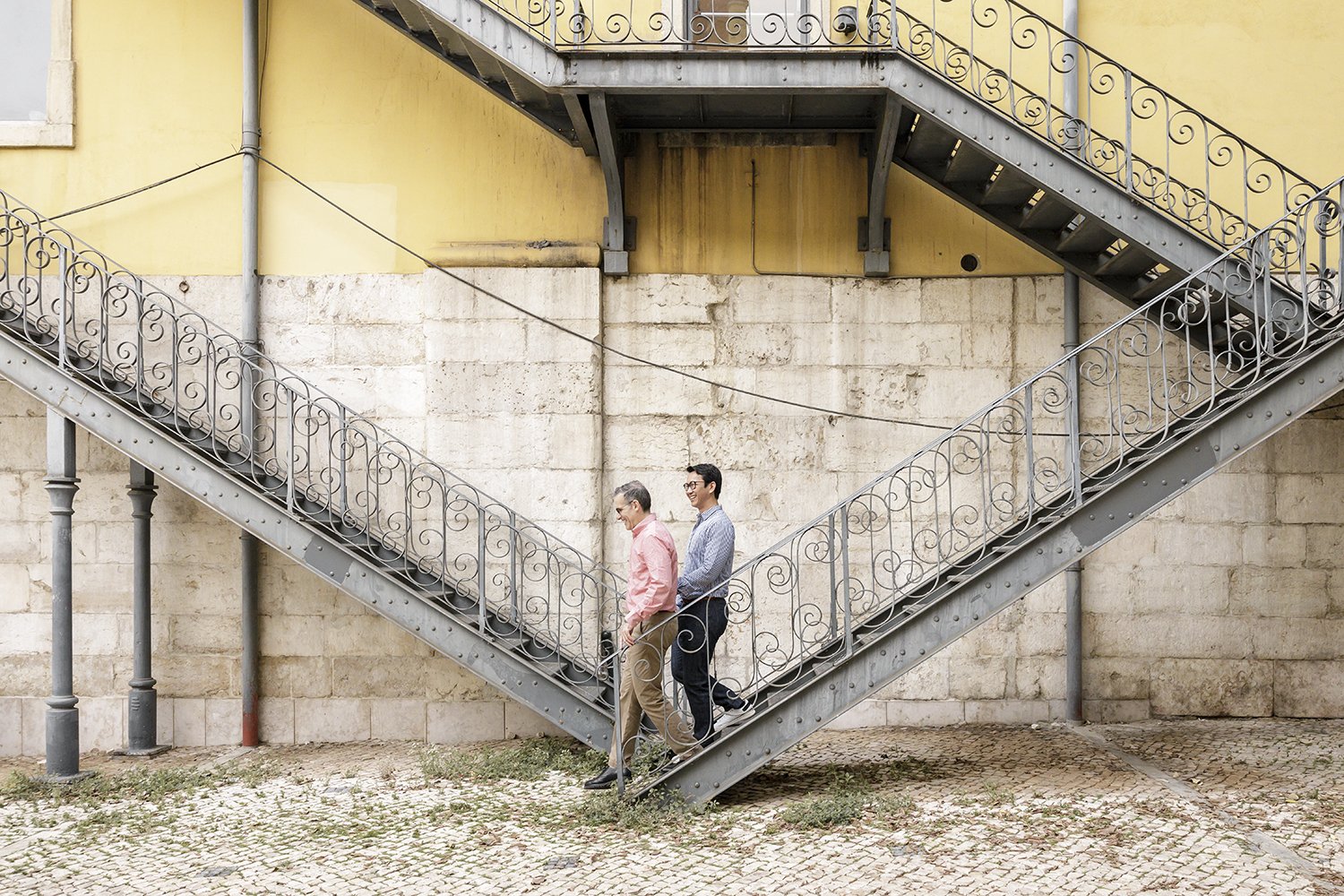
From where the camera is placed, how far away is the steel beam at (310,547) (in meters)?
7.16

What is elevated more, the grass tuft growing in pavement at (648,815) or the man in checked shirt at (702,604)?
the man in checked shirt at (702,604)

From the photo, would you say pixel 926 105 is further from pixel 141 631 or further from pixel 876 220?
pixel 141 631

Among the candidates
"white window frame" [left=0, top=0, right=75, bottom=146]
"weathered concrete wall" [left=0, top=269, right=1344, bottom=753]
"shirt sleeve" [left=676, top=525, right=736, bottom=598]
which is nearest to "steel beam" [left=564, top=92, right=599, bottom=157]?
"weathered concrete wall" [left=0, top=269, right=1344, bottom=753]

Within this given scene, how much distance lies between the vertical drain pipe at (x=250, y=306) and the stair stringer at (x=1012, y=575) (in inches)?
150

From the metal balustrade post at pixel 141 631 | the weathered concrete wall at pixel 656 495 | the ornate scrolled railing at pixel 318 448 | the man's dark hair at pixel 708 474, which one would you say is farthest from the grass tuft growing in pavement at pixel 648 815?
the metal balustrade post at pixel 141 631

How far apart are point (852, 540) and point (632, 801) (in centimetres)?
311

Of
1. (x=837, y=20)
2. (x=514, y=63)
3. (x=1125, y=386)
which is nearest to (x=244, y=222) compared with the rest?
(x=514, y=63)

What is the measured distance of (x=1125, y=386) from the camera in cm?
849

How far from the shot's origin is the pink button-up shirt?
6332 millimetres

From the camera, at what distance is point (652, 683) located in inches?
251

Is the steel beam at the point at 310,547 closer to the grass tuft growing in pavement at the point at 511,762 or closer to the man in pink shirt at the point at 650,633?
the grass tuft growing in pavement at the point at 511,762

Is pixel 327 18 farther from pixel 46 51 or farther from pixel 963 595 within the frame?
pixel 963 595

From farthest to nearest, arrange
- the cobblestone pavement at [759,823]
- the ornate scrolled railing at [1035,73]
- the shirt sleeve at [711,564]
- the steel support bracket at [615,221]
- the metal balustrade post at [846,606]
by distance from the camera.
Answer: the ornate scrolled railing at [1035,73] → the steel support bracket at [615,221] → the shirt sleeve at [711,564] → the metal balustrade post at [846,606] → the cobblestone pavement at [759,823]

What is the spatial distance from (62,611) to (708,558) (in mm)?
4751
